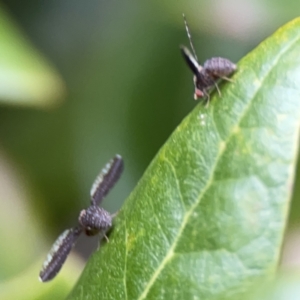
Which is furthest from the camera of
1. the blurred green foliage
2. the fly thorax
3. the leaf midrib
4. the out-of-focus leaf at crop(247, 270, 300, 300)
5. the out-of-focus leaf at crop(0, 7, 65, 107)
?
the blurred green foliage

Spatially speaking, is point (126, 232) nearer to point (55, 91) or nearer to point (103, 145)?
point (55, 91)

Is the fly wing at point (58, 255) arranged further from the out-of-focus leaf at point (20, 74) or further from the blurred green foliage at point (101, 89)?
the blurred green foliage at point (101, 89)

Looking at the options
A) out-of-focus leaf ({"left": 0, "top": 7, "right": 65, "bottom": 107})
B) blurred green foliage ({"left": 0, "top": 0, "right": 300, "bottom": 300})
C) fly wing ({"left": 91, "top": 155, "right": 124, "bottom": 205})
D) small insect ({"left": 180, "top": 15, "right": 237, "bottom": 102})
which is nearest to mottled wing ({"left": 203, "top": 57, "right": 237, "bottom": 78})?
small insect ({"left": 180, "top": 15, "right": 237, "bottom": 102})

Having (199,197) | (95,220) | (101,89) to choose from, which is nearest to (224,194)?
(199,197)

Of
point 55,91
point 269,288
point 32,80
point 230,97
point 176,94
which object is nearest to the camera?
point 269,288

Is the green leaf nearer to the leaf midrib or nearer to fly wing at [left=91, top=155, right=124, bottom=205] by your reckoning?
the leaf midrib

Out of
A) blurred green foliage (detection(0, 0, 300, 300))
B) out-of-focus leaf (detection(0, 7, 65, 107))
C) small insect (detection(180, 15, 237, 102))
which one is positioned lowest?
blurred green foliage (detection(0, 0, 300, 300))

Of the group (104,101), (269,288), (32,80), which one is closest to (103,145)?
(104,101)

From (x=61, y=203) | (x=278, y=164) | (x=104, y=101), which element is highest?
(x=278, y=164)

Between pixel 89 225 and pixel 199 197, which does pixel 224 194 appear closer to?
pixel 199 197
